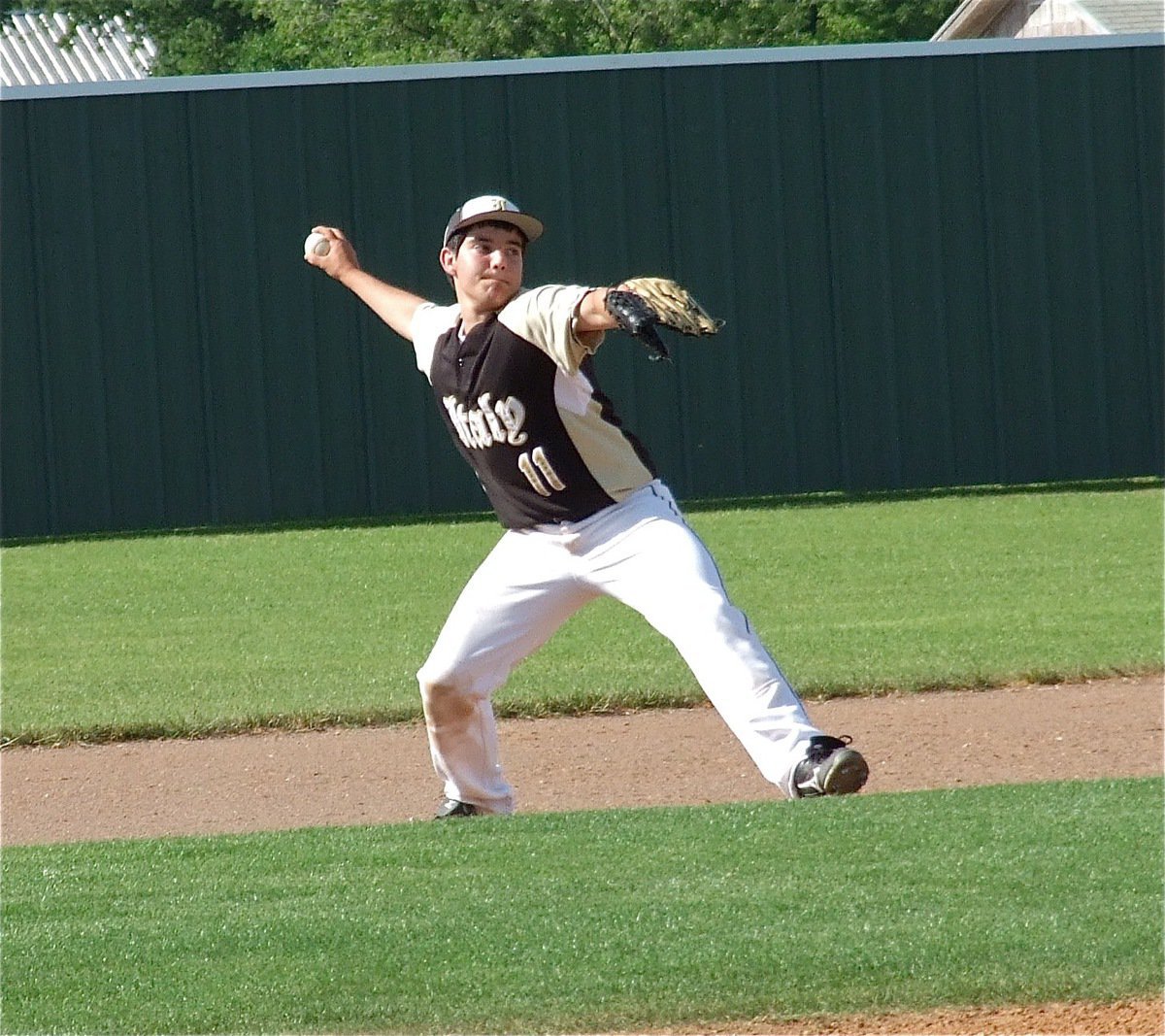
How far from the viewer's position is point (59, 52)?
37.6m

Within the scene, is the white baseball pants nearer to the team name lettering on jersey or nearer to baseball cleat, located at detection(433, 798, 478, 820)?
baseball cleat, located at detection(433, 798, 478, 820)

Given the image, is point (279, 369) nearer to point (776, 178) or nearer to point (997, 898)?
point (776, 178)

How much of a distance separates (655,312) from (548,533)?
126cm

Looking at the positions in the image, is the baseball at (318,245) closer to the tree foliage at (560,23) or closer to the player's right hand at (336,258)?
the player's right hand at (336,258)

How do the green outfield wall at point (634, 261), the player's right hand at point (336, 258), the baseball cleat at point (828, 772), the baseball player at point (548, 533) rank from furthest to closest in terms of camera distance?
the green outfield wall at point (634, 261) < the player's right hand at point (336, 258) < the baseball player at point (548, 533) < the baseball cleat at point (828, 772)

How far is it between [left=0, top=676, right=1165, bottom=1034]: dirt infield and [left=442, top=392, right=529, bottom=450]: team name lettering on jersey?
166 cm

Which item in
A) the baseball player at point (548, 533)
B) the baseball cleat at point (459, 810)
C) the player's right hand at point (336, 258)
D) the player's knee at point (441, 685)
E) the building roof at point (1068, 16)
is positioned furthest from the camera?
the building roof at point (1068, 16)

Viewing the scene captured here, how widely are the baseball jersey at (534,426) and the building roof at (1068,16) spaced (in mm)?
20219

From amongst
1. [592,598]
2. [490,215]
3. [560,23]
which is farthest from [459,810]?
[560,23]

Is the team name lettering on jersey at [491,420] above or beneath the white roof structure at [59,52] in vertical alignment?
beneath

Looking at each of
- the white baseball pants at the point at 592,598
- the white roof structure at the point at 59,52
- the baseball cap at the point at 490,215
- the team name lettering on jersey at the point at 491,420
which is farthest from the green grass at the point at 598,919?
the white roof structure at the point at 59,52

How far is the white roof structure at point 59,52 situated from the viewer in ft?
117

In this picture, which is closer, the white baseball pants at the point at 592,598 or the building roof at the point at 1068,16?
the white baseball pants at the point at 592,598

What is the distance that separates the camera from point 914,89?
1619cm
